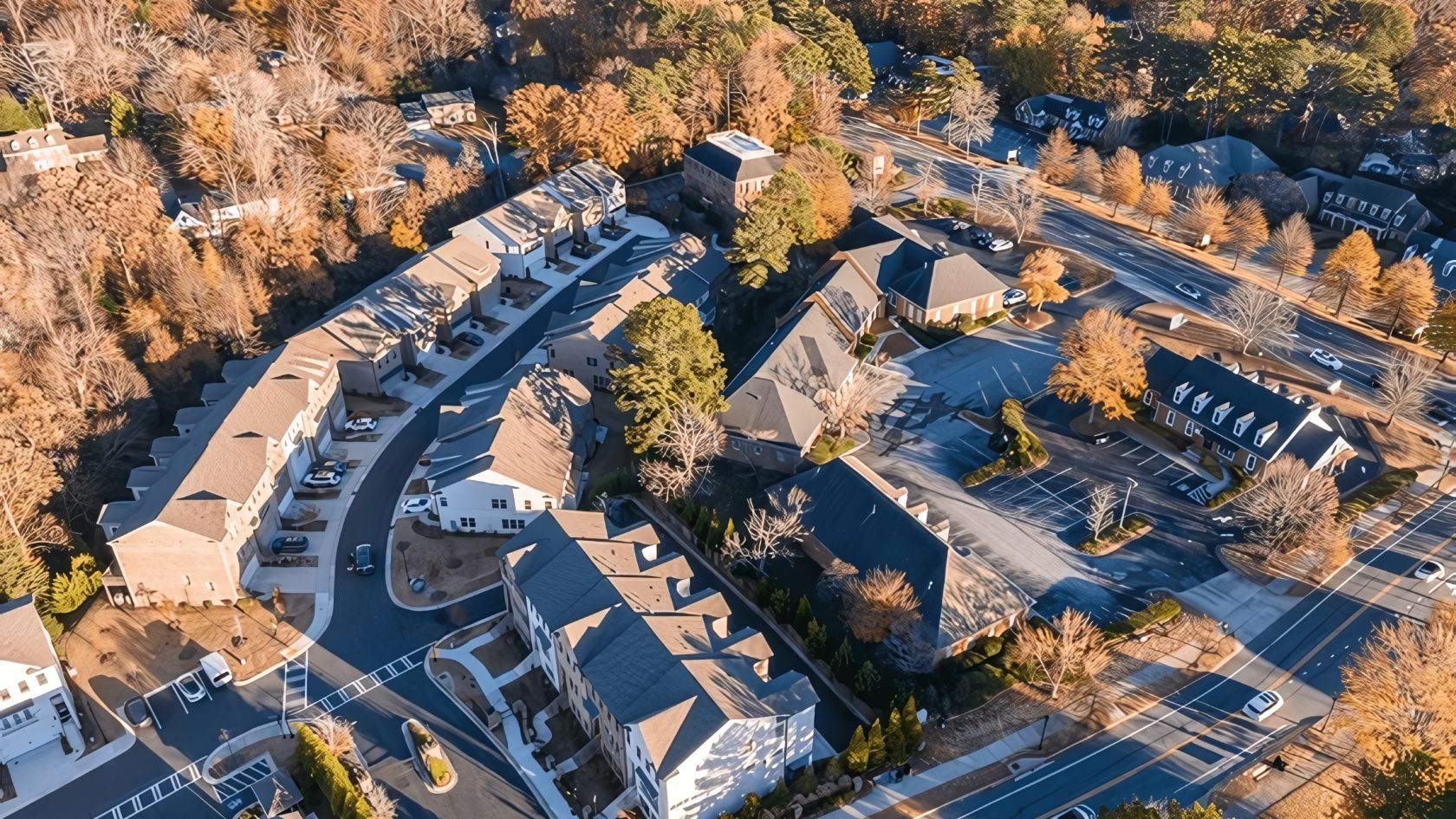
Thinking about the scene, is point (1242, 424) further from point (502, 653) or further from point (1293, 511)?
point (502, 653)

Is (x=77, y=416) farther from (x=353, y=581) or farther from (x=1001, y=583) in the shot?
(x=1001, y=583)

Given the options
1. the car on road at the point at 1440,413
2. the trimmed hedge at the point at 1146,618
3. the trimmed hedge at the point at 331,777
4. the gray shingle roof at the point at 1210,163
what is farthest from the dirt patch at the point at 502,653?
the gray shingle roof at the point at 1210,163

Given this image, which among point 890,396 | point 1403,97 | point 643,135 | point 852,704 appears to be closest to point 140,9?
Result: point 643,135

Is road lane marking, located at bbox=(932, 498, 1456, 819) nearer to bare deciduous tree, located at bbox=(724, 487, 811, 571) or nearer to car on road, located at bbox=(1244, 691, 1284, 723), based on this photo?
car on road, located at bbox=(1244, 691, 1284, 723)

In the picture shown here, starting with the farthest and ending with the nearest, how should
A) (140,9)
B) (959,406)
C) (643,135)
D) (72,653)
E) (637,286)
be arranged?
(140,9) < (643,135) < (637,286) < (959,406) < (72,653)

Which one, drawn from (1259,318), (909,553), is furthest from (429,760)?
(1259,318)

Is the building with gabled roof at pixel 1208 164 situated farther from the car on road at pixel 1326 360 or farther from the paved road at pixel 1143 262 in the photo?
the car on road at pixel 1326 360
